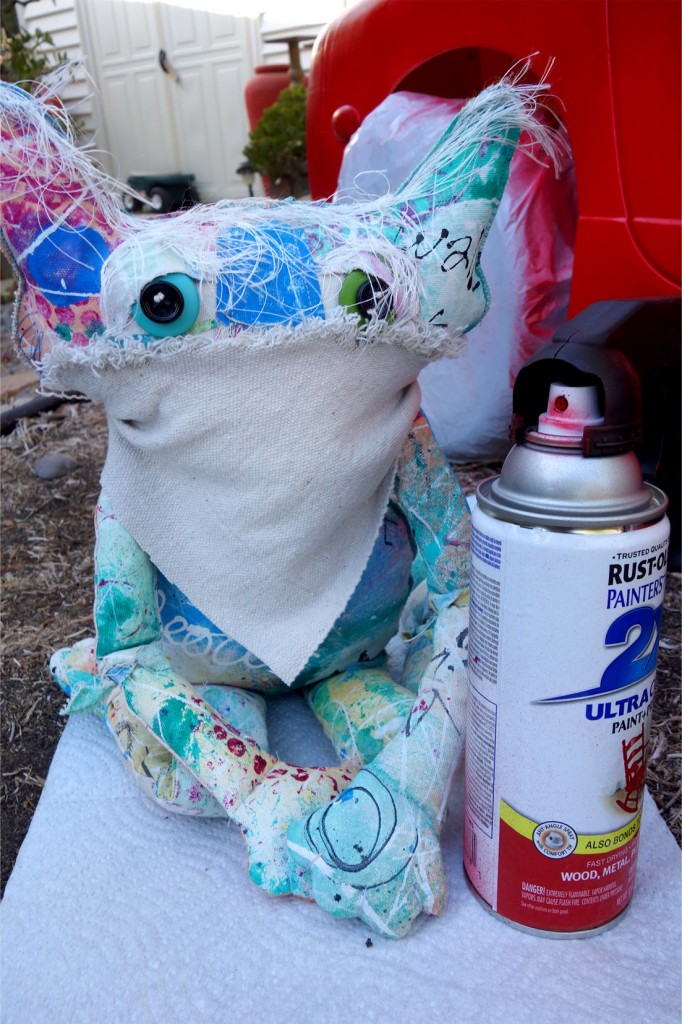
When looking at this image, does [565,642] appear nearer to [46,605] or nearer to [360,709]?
[360,709]

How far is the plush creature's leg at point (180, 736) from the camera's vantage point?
0.86 metres

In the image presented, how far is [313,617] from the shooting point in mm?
937

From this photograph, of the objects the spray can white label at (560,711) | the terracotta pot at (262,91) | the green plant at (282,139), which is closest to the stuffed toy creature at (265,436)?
the spray can white label at (560,711)

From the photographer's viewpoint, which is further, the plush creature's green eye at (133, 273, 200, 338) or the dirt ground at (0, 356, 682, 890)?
the dirt ground at (0, 356, 682, 890)

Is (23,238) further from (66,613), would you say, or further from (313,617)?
(66,613)

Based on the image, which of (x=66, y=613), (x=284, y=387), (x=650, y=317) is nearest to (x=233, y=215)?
(x=284, y=387)

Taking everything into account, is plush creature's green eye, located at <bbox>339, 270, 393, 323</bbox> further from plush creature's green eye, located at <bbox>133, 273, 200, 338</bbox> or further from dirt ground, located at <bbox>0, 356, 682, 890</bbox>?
dirt ground, located at <bbox>0, 356, 682, 890</bbox>

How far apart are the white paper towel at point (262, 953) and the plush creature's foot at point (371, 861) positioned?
38mm

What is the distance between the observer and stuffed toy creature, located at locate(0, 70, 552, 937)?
0.80 m

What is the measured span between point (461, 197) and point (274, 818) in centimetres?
67

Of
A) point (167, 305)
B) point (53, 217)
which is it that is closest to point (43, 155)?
point (53, 217)

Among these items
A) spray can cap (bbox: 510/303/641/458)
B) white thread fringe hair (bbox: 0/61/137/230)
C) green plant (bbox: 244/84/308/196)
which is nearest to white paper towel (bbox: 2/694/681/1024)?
spray can cap (bbox: 510/303/641/458)

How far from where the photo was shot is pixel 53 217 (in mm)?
810

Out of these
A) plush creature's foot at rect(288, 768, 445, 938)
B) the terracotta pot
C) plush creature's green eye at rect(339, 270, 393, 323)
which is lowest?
plush creature's foot at rect(288, 768, 445, 938)
